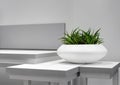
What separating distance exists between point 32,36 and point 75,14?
0.35 meters

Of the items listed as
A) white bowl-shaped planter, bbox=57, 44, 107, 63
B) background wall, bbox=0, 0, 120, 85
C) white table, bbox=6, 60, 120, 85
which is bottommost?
white table, bbox=6, 60, 120, 85

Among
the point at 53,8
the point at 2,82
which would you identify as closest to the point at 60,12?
the point at 53,8

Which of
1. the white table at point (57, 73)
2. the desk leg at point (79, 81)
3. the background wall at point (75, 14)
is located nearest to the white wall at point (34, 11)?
the background wall at point (75, 14)

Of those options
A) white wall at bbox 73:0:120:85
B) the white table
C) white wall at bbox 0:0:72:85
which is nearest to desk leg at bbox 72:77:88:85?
white wall at bbox 73:0:120:85

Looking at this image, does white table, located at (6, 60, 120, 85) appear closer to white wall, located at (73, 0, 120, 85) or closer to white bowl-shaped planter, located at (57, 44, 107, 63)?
white bowl-shaped planter, located at (57, 44, 107, 63)

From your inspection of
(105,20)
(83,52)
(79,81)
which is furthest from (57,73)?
(105,20)

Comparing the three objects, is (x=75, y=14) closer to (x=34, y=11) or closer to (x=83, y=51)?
(x=34, y=11)

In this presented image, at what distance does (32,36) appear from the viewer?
1.58 metres

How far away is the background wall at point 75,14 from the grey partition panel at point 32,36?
0.15 ft

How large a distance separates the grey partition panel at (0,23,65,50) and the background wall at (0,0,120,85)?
5 cm

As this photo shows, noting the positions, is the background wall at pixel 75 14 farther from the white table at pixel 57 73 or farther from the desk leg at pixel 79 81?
the white table at pixel 57 73

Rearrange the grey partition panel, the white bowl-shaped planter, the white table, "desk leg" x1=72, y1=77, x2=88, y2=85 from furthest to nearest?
the grey partition panel, "desk leg" x1=72, y1=77, x2=88, y2=85, the white bowl-shaped planter, the white table

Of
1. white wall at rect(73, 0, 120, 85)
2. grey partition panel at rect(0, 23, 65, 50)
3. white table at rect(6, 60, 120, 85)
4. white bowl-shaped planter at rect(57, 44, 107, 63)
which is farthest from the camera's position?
grey partition panel at rect(0, 23, 65, 50)

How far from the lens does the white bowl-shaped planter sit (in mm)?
991
